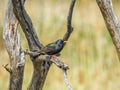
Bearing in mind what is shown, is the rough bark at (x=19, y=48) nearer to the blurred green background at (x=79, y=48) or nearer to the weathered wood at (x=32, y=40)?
the weathered wood at (x=32, y=40)

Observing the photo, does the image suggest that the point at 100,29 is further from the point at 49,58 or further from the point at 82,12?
the point at 49,58

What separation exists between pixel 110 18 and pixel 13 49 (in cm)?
30

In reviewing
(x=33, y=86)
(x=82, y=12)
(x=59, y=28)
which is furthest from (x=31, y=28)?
(x=82, y=12)

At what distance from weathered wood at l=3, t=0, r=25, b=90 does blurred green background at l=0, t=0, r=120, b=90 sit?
173 centimetres

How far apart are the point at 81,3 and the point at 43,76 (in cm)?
342

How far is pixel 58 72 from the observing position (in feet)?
12.1

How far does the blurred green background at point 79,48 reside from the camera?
11.9 ft

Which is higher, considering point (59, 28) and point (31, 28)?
point (31, 28)

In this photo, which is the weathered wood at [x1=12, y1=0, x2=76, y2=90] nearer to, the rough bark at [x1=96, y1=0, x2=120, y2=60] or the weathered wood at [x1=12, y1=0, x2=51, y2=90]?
the weathered wood at [x1=12, y1=0, x2=51, y2=90]

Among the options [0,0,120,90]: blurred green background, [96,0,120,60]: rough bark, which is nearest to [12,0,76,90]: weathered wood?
[96,0,120,60]: rough bark

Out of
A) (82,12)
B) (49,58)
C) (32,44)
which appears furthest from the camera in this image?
(82,12)

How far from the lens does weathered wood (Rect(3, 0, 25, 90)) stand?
1.41m

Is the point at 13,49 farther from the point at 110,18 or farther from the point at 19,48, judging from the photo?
the point at 110,18

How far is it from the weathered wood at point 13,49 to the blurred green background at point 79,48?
1734 mm
